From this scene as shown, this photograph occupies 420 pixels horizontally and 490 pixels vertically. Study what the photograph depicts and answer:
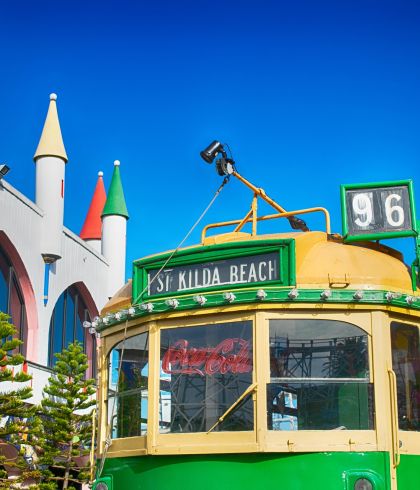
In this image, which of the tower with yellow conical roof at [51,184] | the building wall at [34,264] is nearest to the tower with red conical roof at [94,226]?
the building wall at [34,264]

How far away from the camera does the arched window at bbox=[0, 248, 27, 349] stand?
2358 centimetres

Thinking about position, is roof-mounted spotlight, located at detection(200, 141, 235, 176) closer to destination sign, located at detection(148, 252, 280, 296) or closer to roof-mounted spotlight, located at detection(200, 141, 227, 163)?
roof-mounted spotlight, located at detection(200, 141, 227, 163)

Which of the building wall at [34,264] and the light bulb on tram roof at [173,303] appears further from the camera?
the building wall at [34,264]

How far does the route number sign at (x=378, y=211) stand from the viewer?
22.7ft

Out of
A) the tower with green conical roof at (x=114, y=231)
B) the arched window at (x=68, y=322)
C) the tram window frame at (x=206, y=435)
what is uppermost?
the tower with green conical roof at (x=114, y=231)

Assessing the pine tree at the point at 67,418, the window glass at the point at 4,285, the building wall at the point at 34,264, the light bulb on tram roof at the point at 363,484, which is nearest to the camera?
the light bulb on tram roof at the point at 363,484

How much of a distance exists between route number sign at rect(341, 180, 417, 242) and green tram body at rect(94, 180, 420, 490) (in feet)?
0.51

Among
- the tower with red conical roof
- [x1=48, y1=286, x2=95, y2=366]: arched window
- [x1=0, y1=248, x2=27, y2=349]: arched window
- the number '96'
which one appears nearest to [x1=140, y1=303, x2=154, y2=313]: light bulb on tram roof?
the number '96'

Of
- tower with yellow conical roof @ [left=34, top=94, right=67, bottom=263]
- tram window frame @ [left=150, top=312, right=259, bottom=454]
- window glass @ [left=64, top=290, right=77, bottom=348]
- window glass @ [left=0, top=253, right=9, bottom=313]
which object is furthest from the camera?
window glass @ [left=64, top=290, right=77, bottom=348]

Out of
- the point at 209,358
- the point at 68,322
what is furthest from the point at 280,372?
the point at 68,322

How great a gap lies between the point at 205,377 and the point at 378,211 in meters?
1.84

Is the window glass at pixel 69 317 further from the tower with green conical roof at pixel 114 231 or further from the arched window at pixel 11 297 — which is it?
the arched window at pixel 11 297

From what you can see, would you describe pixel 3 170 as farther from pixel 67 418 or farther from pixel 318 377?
pixel 318 377

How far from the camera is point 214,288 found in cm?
672
